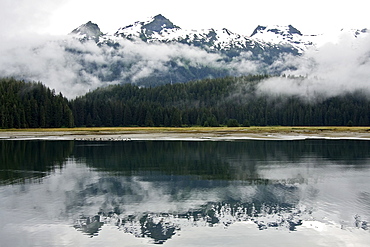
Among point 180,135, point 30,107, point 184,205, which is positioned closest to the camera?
point 184,205

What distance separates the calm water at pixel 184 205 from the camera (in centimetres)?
1717

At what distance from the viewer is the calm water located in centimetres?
1717

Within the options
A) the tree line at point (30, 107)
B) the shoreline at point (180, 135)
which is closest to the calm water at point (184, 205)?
the shoreline at point (180, 135)

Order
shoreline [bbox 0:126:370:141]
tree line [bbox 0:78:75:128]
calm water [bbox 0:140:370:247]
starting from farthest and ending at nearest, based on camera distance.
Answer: tree line [bbox 0:78:75:128]
shoreline [bbox 0:126:370:141]
calm water [bbox 0:140:370:247]

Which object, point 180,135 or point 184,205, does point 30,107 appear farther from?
point 184,205

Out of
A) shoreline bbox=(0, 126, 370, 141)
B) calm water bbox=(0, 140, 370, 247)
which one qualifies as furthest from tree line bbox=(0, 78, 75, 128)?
calm water bbox=(0, 140, 370, 247)

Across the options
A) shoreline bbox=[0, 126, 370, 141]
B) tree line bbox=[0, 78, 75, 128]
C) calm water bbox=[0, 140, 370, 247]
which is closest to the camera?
calm water bbox=[0, 140, 370, 247]

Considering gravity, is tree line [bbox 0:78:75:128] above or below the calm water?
above

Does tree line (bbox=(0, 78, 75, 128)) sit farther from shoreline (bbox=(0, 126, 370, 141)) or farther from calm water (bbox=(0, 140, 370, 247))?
calm water (bbox=(0, 140, 370, 247))

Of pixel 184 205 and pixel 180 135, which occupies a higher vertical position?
pixel 184 205

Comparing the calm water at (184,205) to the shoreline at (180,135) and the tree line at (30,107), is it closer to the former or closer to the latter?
the shoreline at (180,135)

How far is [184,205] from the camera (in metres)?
22.5

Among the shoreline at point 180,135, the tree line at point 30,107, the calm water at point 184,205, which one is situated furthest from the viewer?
the tree line at point 30,107

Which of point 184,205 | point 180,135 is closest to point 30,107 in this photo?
point 180,135
